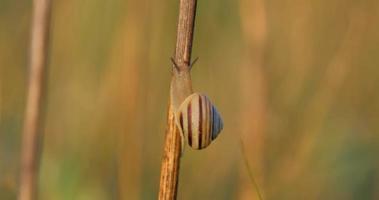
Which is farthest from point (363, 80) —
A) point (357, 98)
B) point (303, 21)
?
point (303, 21)

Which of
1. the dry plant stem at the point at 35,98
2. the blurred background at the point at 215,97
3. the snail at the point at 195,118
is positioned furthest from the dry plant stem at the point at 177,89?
the blurred background at the point at 215,97

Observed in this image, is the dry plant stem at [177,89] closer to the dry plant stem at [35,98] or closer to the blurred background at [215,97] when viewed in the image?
the dry plant stem at [35,98]

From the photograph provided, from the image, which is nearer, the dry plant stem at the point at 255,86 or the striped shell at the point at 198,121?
the striped shell at the point at 198,121

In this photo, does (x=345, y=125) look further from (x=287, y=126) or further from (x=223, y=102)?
(x=223, y=102)

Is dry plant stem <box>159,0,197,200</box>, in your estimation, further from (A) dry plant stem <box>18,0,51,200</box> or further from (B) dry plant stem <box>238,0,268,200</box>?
(B) dry plant stem <box>238,0,268,200</box>

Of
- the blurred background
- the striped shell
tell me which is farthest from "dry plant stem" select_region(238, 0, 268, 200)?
the striped shell

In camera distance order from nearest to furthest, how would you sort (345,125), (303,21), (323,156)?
(323,156) < (345,125) < (303,21)

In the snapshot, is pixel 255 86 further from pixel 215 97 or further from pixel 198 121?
pixel 198 121

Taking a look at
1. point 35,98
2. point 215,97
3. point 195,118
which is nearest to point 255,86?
point 215,97
